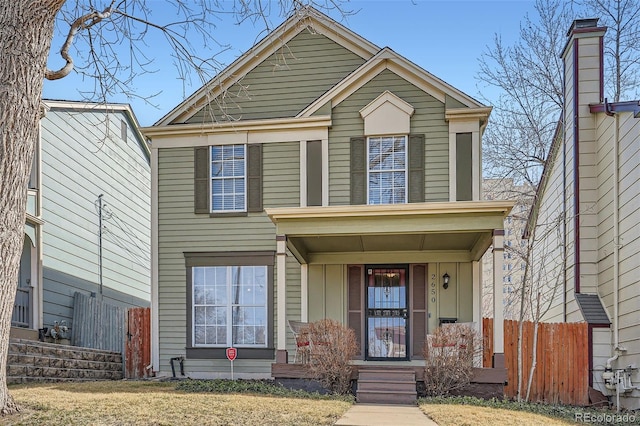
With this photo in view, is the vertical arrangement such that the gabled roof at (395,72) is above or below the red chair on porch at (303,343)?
above

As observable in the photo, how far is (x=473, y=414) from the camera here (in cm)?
676

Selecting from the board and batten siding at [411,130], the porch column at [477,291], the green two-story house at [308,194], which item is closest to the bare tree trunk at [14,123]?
the green two-story house at [308,194]

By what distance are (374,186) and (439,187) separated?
48.4 inches

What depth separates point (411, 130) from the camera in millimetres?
10523

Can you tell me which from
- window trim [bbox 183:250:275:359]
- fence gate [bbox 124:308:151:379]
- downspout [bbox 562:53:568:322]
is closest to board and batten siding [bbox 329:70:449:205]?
window trim [bbox 183:250:275:359]

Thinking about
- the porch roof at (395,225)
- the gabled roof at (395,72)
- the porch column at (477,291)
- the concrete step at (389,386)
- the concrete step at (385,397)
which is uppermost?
the gabled roof at (395,72)

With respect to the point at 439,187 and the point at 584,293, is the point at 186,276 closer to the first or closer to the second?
the point at 439,187

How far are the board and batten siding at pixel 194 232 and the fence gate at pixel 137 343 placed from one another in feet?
1.98

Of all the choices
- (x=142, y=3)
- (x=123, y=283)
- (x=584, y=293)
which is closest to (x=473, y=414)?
(x=584, y=293)

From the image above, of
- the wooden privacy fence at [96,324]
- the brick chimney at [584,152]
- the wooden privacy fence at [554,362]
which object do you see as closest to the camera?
the wooden privacy fence at [554,362]

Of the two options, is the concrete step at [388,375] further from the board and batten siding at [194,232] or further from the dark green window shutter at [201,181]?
the dark green window shutter at [201,181]

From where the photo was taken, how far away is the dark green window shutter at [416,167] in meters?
10.4

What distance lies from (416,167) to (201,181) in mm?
4331

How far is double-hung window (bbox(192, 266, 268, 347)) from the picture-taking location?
10.8 metres
